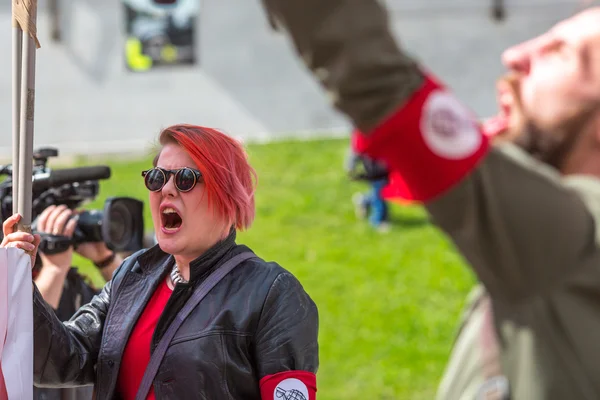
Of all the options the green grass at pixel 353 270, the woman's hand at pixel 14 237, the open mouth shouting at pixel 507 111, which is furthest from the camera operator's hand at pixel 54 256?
the green grass at pixel 353 270

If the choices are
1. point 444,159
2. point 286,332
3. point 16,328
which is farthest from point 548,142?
point 16,328

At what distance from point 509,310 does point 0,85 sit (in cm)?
1938

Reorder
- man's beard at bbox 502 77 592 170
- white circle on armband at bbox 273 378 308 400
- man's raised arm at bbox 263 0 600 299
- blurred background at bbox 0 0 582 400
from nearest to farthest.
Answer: man's raised arm at bbox 263 0 600 299 < man's beard at bbox 502 77 592 170 < white circle on armband at bbox 273 378 308 400 < blurred background at bbox 0 0 582 400

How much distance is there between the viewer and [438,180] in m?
1.42

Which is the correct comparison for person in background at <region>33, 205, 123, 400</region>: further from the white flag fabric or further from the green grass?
the green grass

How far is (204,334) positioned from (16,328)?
0.51 meters

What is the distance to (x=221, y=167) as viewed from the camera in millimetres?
2777

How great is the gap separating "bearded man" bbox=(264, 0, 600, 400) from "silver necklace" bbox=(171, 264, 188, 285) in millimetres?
1354

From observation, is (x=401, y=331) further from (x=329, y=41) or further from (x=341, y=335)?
(x=329, y=41)

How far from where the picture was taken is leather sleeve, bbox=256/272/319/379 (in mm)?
2568

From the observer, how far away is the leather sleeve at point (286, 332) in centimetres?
257

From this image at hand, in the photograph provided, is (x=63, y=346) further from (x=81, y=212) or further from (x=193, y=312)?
(x=81, y=212)

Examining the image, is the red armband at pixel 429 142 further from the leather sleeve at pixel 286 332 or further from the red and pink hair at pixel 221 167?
the red and pink hair at pixel 221 167

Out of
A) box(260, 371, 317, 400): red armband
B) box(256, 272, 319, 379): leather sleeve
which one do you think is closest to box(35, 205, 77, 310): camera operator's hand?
box(256, 272, 319, 379): leather sleeve
